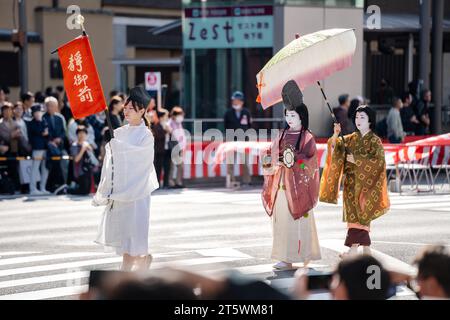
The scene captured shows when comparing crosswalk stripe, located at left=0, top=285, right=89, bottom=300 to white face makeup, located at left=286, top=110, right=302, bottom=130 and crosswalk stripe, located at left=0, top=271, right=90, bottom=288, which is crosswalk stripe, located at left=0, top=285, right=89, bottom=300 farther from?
white face makeup, located at left=286, top=110, right=302, bottom=130

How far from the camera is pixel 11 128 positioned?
17594mm

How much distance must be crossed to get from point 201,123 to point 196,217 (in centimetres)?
927

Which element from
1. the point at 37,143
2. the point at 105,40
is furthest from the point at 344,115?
the point at 105,40

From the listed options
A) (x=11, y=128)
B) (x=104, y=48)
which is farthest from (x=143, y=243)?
(x=104, y=48)

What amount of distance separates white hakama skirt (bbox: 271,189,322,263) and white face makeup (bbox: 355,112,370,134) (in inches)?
39.3

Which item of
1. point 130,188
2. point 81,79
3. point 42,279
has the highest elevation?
point 81,79

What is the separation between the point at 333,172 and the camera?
1025 cm

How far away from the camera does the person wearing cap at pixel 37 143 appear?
A: 58.4 ft

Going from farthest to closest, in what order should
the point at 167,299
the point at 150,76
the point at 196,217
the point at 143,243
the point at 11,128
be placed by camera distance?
the point at 150,76 → the point at 11,128 → the point at 196,217 → the point at 143,243 → the point at 167,299

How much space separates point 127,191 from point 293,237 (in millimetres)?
1881

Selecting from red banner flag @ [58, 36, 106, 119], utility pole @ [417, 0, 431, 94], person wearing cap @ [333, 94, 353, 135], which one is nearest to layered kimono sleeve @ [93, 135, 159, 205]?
red banner flag @ [58, 36, 106, 119]

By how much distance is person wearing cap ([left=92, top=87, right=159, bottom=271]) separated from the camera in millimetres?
8719

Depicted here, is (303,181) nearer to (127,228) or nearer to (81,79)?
(127,228)

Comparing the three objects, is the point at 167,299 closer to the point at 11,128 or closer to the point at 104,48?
the point at 11,128
